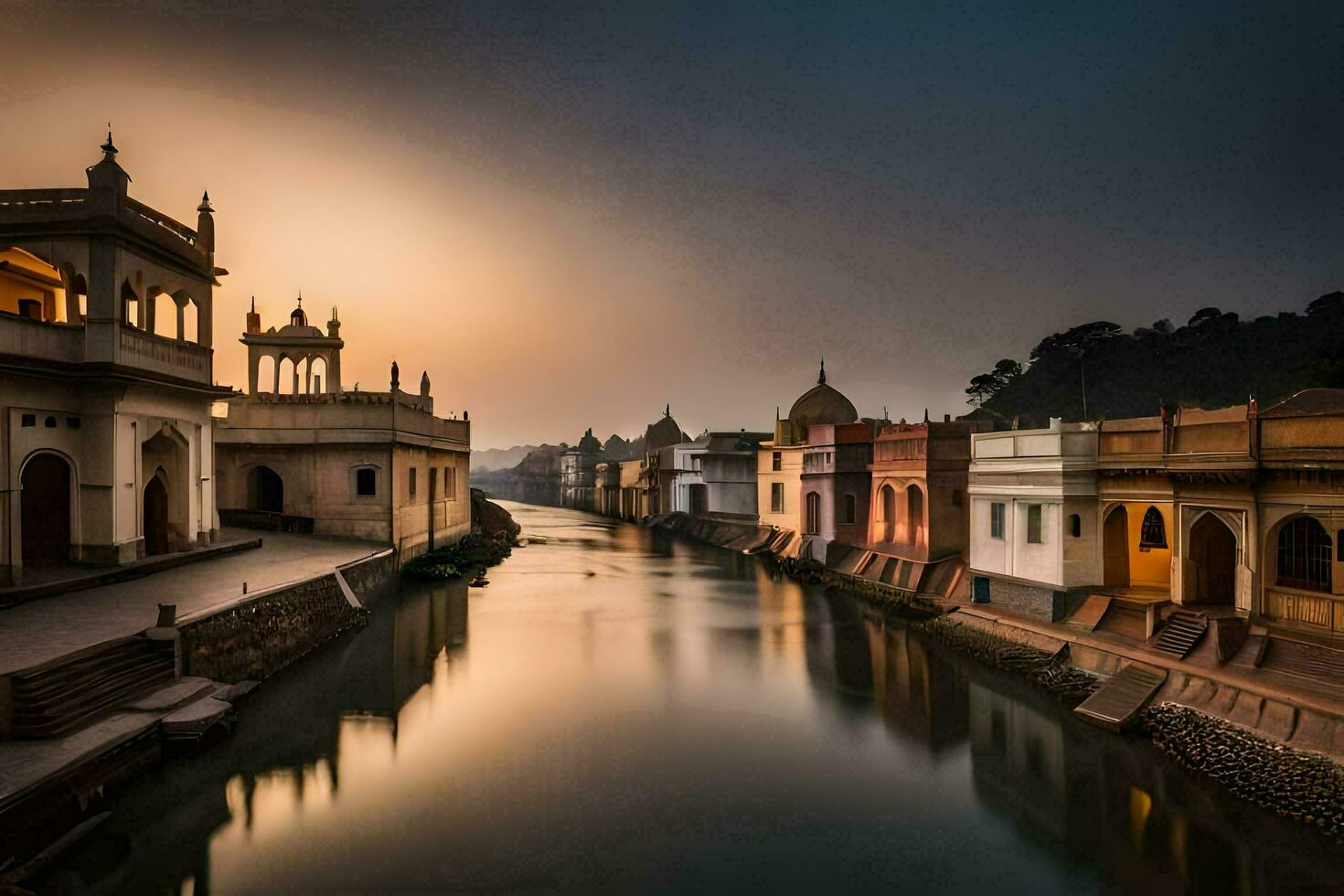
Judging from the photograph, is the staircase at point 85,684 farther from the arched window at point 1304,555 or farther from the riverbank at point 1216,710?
the arched window at point 1304,555

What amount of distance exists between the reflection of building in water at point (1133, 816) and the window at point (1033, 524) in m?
6.38

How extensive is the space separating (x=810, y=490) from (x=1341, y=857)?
26462 millimetres

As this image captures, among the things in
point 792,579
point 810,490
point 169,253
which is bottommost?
point 792,579

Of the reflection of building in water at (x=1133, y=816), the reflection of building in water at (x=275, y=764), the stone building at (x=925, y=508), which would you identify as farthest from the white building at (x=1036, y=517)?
the reflection of building in water at (x=275, y=764)

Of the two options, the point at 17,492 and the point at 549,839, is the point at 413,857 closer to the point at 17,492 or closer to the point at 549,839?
the point at 549,839

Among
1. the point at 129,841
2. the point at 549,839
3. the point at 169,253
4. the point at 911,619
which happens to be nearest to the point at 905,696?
the point at 911,619

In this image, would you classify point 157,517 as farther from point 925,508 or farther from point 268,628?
point 925,508

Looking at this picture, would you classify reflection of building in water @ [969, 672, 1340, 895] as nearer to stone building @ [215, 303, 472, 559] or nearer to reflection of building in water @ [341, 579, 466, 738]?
reflection of building in water @ [341, 579, 466, 738]

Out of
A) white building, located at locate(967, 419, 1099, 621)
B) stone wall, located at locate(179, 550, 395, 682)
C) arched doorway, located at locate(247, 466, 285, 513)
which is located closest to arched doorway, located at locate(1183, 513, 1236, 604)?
white building, located at locate(967, 419, 1099, 621)

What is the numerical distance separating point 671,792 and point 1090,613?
40.6 feet

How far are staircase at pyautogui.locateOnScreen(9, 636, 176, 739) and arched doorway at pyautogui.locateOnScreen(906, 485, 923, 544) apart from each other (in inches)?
900

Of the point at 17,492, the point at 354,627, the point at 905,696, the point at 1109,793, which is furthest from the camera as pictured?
the point at 354,627

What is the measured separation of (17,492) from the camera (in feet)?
47.3

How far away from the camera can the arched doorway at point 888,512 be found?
28.1m
